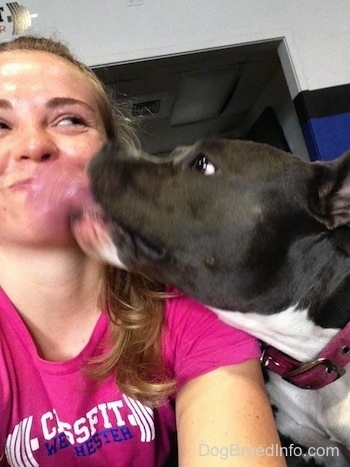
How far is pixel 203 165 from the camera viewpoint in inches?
40.7

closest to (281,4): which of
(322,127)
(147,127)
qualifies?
(322,127)

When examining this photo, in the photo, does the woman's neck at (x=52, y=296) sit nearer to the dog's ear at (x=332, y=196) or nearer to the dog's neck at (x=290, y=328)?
the dog's neck at (x=290, y=328)

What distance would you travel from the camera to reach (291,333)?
1096 mm

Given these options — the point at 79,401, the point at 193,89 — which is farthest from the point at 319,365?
the point at 193,89

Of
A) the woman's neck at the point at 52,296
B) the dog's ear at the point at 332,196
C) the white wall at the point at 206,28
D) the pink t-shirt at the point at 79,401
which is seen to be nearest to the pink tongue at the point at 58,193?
the woman's neck at the point at 52,296

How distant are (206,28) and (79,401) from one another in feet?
6.94

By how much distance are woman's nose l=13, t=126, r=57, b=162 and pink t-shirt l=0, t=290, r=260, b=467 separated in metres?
0.29

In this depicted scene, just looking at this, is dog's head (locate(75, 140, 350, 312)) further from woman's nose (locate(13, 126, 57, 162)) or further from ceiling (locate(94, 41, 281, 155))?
ceiling (locate(94, 41, 281, 155))

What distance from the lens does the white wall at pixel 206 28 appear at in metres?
2.60

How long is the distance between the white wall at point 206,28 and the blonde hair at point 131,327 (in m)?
1.44

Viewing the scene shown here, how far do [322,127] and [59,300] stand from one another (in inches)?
73.5
